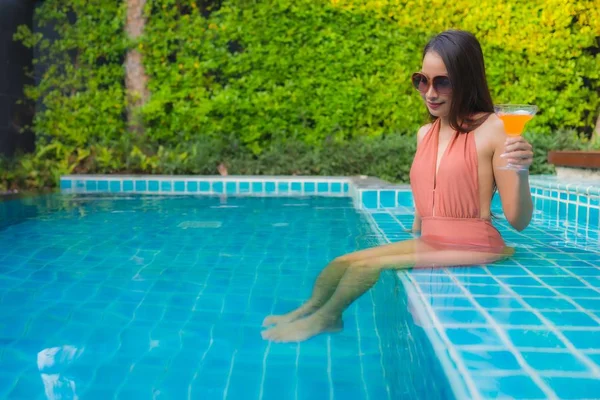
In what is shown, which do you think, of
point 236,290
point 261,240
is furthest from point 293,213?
point 236,290

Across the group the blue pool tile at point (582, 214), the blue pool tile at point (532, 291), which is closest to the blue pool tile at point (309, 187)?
the blue pool tile at point (582, 214)

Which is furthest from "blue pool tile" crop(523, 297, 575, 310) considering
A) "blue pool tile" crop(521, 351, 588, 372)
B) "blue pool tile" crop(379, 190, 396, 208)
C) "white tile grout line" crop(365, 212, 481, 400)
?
"blue pool tile" crop(379, 190, 396, 208)

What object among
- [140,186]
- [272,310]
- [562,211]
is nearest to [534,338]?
[272,310]

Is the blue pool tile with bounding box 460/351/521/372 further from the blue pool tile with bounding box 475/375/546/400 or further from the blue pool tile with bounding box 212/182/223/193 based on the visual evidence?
the blue pool tile with bounding box 212/182/223/193

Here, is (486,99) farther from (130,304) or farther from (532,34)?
(532,34)

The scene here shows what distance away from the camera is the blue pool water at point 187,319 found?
2.47m

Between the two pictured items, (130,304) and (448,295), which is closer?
(448,295)

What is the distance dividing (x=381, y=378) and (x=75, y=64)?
8523 mm

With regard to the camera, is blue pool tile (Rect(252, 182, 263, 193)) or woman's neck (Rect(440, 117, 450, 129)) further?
blue pool tile (Rect(252, 182, 263, 193))

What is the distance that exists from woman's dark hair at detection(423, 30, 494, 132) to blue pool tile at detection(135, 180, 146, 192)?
6.22m

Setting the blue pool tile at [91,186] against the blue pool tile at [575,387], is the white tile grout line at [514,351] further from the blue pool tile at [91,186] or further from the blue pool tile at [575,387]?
the blue pool tile at [91,186]

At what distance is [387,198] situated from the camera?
644 cm

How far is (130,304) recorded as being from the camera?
3.49 m

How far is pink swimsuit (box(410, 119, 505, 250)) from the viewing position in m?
2.65
